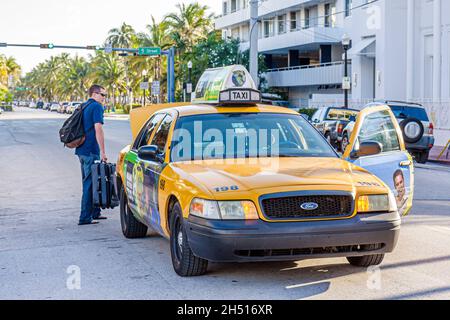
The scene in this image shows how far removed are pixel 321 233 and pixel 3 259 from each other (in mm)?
3616

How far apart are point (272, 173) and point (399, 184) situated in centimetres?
253

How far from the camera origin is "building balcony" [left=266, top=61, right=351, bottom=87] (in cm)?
4959

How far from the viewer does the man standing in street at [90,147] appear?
1035 centimetres

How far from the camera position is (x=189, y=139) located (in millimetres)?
7969

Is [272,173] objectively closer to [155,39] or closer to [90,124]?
[90,124]

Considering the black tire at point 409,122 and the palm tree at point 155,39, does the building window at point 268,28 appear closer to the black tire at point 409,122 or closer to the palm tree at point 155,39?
the palm tree at point 155,39

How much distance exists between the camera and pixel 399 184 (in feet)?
29.1

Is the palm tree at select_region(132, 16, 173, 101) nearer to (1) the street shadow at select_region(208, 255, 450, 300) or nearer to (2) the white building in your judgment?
(2) the white building

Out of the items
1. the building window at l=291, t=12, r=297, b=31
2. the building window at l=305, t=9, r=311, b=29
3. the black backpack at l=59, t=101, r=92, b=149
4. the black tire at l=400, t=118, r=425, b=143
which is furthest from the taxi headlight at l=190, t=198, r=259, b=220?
the building window at l=291, t=12, r=297, b=31

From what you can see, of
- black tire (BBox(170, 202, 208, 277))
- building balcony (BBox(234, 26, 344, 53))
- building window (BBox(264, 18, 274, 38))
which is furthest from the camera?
building window (BBox(264, 18, 274, 38))

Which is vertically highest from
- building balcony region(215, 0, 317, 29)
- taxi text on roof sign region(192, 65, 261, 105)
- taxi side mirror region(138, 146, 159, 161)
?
building balcony region(215, 0, 317, 29)

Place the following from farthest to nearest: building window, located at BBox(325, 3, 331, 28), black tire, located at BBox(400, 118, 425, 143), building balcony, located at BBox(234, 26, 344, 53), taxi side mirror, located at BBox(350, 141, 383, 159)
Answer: building window, located at BBox(325, 3, 331, 28) → building balcony, located at BBox(234, 26, 344, 53) → black tire, located at BBox(400, 118, 425, 143) → taxi side mirror, located at BBox(350, 141, 383, 159)

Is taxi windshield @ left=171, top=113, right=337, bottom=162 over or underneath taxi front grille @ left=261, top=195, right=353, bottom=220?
over

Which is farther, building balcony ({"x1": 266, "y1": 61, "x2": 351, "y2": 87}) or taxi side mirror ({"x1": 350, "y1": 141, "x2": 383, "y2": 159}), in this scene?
building balcony ({"x1": 266, "y1": 61, "x2": 351, "y2": 87})
